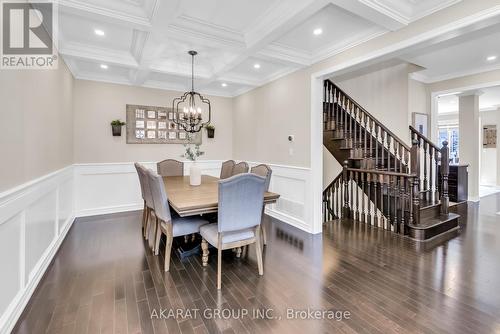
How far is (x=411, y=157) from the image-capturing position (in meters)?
3.73

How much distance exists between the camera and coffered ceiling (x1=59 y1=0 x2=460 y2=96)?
2418mm

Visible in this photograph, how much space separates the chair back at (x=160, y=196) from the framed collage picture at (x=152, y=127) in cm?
258

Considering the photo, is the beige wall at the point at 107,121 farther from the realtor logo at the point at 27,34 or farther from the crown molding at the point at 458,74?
the crown molding at the point at 458,74

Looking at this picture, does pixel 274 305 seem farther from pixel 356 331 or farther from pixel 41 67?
pixel 41 67

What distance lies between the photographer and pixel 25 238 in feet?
6.76

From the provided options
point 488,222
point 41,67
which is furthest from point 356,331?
point 488,222

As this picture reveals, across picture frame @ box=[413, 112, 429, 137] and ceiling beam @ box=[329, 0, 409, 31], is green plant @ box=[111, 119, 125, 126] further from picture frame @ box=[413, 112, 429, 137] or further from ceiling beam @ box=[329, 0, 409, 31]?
picture frame @ box=[413, 112, 429, 137]

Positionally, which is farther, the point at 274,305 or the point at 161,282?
the point at 161,282

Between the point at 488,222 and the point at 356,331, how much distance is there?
4267 millimetres

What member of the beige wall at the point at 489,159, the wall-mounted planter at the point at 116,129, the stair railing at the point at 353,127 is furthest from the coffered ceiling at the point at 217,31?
the beige wall at the point at 489,159

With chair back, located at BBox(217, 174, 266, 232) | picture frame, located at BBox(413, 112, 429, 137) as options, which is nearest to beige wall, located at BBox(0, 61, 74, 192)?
chair back, located at BBox(217, 174, 266, 232)

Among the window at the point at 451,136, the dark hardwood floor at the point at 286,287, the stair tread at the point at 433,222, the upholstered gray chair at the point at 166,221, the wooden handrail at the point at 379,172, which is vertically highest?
the window at the point at 451,136

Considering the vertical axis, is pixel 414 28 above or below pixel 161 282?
above

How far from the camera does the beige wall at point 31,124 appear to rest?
5.86 ft
